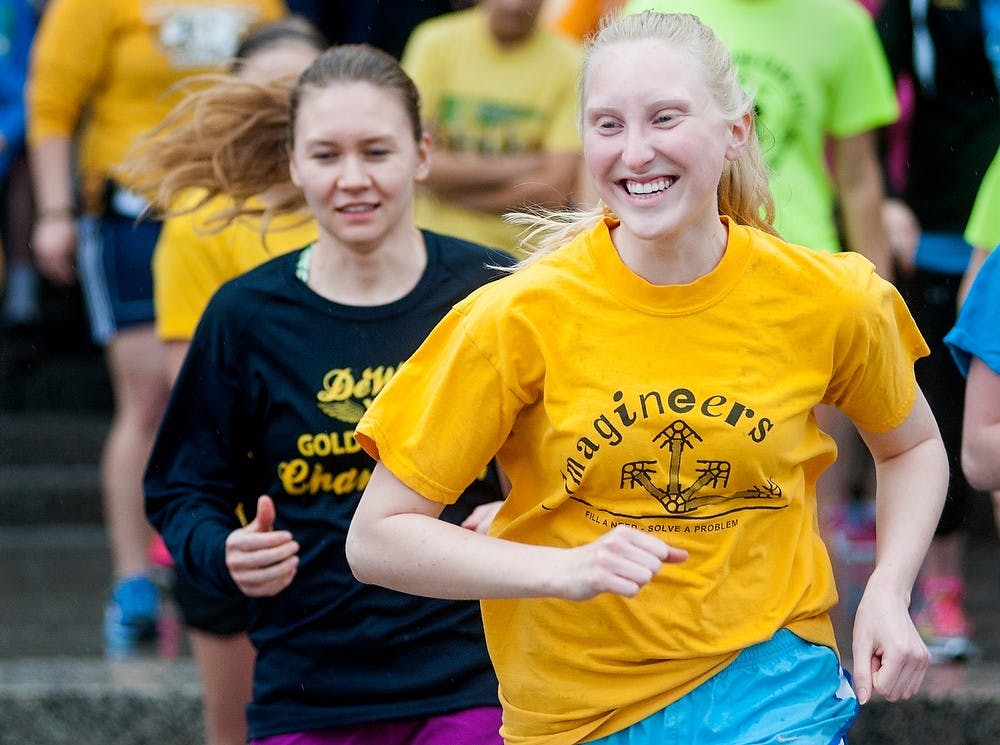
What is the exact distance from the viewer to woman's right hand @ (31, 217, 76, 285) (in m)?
5.98

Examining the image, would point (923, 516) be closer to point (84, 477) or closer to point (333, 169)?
point (333, 169)

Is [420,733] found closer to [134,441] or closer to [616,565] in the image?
[616,565]

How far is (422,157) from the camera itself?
154 inches

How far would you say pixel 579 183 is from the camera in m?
5.62

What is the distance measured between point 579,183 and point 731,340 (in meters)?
2.87

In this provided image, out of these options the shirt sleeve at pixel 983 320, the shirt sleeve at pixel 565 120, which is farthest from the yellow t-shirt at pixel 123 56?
the shirt sleeve at pixel 983 320

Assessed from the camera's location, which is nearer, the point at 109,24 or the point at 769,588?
the point at 769,588

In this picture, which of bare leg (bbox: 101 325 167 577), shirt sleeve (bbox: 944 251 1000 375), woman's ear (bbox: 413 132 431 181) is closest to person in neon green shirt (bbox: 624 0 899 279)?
woman's ear (bbox: 413 132 431 181)

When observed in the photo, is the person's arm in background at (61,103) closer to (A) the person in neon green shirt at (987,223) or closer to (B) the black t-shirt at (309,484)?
(B) the black t-shirt at (309,484)

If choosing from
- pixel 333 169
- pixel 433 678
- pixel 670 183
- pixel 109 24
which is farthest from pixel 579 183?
pixel 670 183

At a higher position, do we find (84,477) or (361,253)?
(361,253)

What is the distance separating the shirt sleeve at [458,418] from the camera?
2.77 meters

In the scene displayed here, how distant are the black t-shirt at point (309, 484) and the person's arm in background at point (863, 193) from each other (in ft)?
6.14

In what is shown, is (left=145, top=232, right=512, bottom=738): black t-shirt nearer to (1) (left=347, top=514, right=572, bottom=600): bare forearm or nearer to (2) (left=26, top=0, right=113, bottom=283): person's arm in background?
(1) (left=347, top=514, right=572, bottom=600): bare forearm
